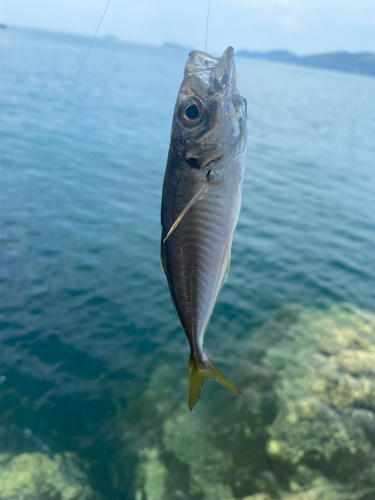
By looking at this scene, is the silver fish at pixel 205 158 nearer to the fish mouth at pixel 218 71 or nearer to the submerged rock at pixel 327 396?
the fish mouth at pixel 218 71

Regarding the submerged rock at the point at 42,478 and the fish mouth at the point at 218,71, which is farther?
the submerged rock at the point at 42,478

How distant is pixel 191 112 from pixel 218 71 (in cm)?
32

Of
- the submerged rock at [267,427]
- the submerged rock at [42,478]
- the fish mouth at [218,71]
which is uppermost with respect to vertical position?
the fish mouth at [218,71]

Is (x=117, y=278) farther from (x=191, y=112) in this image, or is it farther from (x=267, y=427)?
(x=191, y=112)

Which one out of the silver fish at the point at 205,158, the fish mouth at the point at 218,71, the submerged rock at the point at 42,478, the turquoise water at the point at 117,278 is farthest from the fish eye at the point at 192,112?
the submerged rock at the point at 42,478

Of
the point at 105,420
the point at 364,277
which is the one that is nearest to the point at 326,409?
the point at 105,420

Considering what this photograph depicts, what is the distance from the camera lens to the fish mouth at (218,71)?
252 centimetres

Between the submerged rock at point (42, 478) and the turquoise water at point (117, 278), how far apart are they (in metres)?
0.14

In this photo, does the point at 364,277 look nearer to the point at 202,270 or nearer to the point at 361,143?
the point at 202,270

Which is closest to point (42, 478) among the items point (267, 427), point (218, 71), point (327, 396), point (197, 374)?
point (267, 427)

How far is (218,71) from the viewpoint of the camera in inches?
99.7

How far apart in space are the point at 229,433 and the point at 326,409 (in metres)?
1.62

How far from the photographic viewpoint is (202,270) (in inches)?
108

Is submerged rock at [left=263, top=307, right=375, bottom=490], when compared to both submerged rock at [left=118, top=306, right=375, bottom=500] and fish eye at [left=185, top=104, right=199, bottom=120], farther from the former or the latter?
fish eye at [left=185, top=104, right=199, bottom=120]
